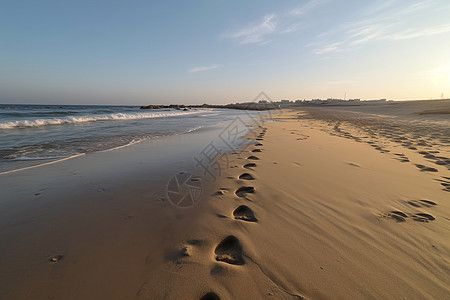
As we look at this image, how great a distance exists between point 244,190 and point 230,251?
4.16 ft

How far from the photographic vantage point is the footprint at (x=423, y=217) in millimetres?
2006

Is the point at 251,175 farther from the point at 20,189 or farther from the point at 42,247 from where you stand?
the point at 20,189

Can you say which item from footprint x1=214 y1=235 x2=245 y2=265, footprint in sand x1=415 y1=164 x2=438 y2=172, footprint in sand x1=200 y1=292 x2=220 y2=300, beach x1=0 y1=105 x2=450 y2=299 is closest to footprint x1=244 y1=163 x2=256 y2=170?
beach x1=0 y1=105 x2=450 y2=299

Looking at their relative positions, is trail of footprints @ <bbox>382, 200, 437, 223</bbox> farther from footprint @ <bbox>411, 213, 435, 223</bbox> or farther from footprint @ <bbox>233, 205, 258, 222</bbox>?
footprint @ <bbox>233, 205, 258, 222</bbox>

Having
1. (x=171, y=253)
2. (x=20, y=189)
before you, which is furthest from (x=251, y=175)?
(x=20, y=189)

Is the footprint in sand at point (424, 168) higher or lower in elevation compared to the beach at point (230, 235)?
higher

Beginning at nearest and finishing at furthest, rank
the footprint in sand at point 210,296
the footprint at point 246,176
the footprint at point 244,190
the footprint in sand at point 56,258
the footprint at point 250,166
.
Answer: the footprint in sand at point 210,296, the footprint in sand at point 56,258, the footprint at point 244,190, the footprint at point 246,176, the footprint at point 250,166

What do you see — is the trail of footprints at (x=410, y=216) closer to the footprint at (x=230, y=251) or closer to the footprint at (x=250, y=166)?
the footprint at (x=230, y=251)

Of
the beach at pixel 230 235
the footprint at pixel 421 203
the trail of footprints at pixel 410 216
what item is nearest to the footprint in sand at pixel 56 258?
the beach at pixel 230 235

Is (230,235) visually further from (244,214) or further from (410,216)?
(410,216)

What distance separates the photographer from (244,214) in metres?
2.22

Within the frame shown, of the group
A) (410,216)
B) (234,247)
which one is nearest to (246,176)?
(234,247)

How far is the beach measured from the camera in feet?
4.22

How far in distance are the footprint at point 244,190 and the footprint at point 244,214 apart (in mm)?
367
